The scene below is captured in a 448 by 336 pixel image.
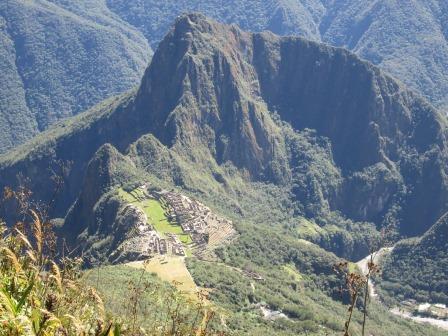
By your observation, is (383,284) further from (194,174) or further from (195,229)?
(195,229)

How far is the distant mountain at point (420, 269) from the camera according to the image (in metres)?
168

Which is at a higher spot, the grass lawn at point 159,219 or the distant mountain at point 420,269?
the distant mountain at point 420,269

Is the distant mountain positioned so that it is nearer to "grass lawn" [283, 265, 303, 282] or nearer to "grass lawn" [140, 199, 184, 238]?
"grass lawn" [283, 265, 303, 282]

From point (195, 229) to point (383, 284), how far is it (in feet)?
225

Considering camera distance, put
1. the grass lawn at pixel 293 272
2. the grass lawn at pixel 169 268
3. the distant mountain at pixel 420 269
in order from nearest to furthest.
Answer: the grass lawn at pixel 169 268, the grass lawn at pixel 293 272, the distant mountain at pixel 420 269

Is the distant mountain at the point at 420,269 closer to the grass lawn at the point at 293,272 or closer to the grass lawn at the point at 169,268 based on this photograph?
the grass lawn at the point at 293,272

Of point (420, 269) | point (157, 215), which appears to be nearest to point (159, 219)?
point (157, 215)

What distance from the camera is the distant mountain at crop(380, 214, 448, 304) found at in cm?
16838

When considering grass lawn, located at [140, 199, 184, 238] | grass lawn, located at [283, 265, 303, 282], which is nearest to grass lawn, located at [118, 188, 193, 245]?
grass lawn, located at [140, 199, 184, 238]

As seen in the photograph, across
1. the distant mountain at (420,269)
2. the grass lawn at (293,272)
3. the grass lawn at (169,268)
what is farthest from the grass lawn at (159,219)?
the distant mountain at (420,269)

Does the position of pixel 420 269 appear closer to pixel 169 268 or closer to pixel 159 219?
pixel 159 219

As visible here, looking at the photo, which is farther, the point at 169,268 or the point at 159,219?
the point at 159,219

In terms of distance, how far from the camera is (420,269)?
577ft

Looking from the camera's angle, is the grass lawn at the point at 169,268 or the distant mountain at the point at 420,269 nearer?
the grass lawn at the point at 169,268
